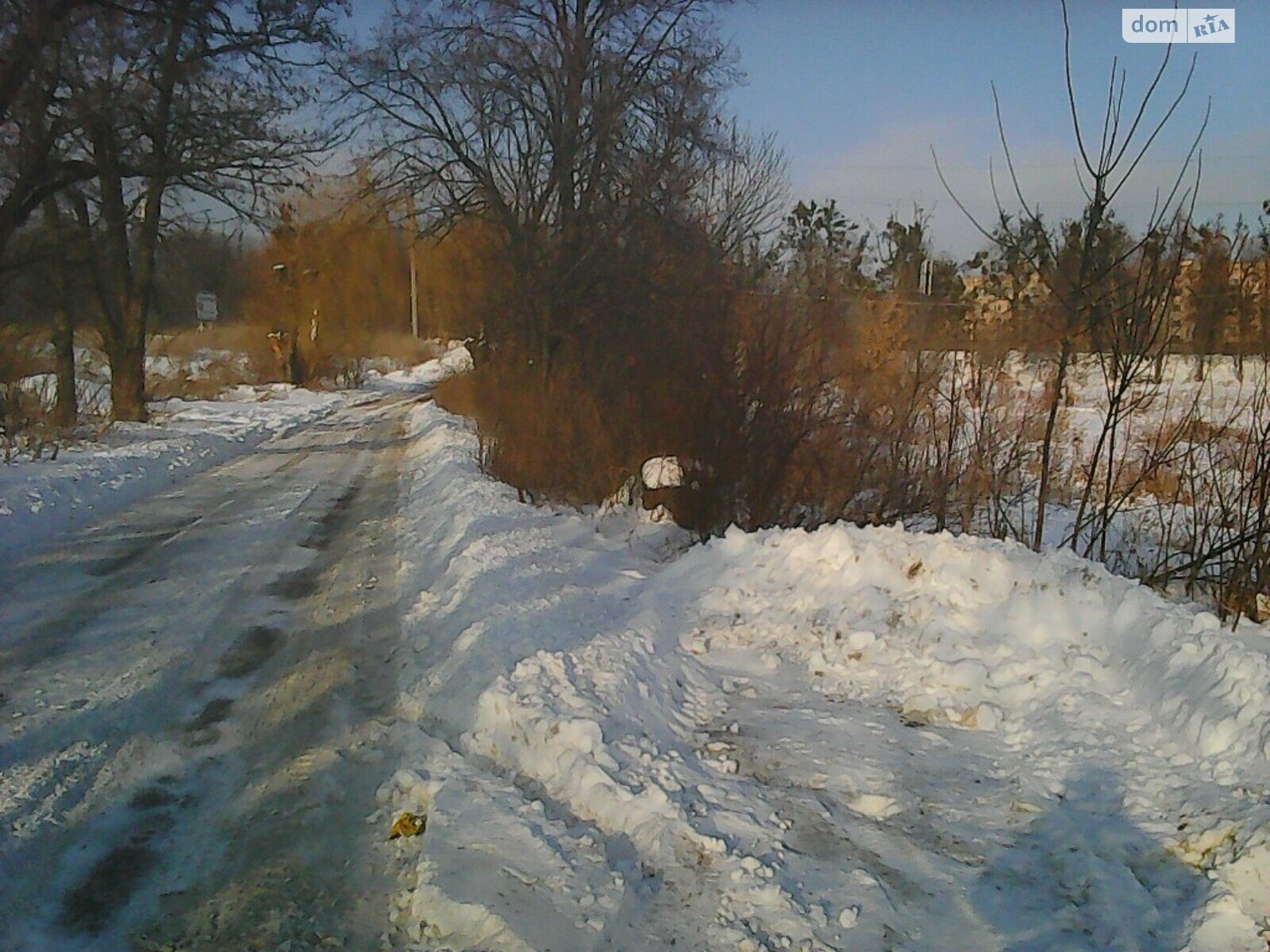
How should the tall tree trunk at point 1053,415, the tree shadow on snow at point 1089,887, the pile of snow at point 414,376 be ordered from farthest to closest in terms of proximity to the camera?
the pile of snow at point 414,376 < the tall tree trunk at point 1053,415 < the tree shadow on snow at point 1089,887

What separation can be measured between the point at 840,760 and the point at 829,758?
0.06 meters

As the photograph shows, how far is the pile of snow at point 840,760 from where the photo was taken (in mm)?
3785

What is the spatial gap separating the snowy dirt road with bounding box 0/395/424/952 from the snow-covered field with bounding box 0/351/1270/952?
0.28 metres

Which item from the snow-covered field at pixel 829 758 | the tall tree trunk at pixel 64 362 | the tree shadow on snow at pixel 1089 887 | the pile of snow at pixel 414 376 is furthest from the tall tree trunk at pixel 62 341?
the pile of snow at pixel 414 376

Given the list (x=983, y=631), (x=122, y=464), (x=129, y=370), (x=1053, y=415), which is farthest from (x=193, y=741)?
(x=129, y=370)

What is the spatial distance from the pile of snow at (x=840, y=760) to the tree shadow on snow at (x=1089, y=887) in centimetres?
1

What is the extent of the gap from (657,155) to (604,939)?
51.8 feet

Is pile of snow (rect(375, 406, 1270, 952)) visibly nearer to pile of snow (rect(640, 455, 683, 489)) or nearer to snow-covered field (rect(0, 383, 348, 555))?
pile of snow (rect(640, 455, 683, 489))

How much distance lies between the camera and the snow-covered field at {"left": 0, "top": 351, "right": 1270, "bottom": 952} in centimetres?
378

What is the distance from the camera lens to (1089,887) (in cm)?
396

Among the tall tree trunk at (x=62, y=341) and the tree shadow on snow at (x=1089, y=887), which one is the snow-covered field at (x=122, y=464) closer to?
the tall tree trunk at (x=62, y=341)

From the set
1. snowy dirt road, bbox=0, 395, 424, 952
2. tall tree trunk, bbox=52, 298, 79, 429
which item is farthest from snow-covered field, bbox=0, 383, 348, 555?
snowy dirt road, bbox=0, 395, 424, 952

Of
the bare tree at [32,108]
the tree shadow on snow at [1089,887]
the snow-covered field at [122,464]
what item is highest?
the bare tree at [32,108]

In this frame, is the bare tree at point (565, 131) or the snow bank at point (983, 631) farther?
the bare tree at point (565, 131)
